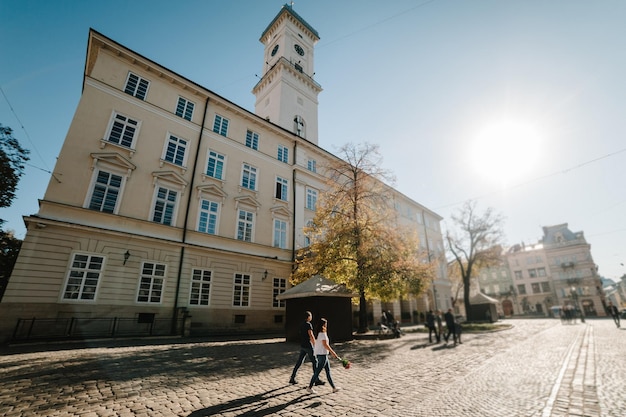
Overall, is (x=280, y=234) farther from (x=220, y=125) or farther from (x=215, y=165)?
(x=220, y=125)

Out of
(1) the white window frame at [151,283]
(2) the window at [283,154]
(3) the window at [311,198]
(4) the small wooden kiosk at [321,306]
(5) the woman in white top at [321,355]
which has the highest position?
(2) the window at [283,154]

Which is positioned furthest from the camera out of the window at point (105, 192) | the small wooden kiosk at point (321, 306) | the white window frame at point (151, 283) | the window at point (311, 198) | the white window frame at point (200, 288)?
the window at point (311, 198)

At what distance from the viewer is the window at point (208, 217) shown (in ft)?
64.6

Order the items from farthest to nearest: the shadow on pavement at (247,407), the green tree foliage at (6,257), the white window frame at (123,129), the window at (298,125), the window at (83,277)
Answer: the window at (298,125) → the green tree foliage at (6,257) → the white window frame at (123,129) → the window at (83,277) → the shadow on pavement at (247,407)

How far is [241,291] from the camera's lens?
20.1 m

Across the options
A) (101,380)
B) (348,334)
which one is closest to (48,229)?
(101,380)

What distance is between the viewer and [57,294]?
13.6 meters

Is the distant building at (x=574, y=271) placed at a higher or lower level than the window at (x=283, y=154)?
lower

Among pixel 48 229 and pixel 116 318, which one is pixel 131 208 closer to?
pixel 48 229

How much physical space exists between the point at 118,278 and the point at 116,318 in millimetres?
2106

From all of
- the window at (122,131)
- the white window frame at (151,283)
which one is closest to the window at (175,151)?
the window at (122,131)

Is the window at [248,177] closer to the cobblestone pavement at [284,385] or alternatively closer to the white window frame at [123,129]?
the white window frame at [123,129]

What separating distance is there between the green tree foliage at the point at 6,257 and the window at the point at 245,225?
17.0m

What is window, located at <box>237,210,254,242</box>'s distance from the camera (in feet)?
70.5
